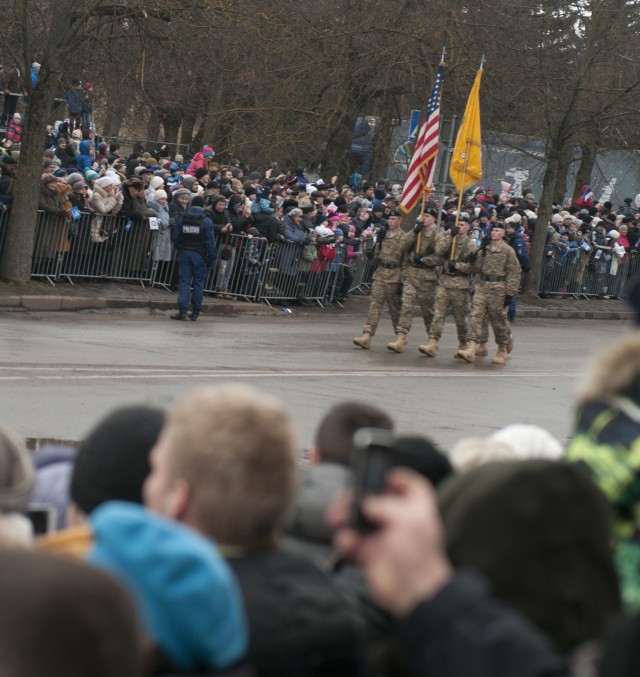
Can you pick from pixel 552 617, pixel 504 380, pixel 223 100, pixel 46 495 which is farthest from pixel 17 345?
pixel 223 100

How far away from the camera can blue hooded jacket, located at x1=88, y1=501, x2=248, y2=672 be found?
2324 millimetres

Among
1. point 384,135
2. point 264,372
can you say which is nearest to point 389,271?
point 264,372

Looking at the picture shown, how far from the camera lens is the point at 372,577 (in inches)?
93.0

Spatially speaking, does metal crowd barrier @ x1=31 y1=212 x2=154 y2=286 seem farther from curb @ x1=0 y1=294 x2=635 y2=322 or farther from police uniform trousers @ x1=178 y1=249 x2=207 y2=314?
police uniform trousers @ x1=178 y1=249 x2=207 y2=314

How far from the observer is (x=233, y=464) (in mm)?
2684

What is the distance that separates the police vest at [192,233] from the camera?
21.2 meters

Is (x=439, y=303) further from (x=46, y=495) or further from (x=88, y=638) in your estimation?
(x=88, y=638)

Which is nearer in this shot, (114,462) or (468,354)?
(114,462)

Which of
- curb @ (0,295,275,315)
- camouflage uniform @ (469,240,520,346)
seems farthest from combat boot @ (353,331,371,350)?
curb @ (0,295,275,315)

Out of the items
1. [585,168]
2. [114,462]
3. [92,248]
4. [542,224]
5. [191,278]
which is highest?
[585,168]

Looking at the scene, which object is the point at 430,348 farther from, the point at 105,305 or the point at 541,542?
the point at 541,542

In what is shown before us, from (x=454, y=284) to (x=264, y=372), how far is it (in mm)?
5690

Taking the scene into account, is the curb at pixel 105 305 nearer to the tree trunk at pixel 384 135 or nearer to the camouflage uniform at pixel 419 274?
the camouflage uniform at pixel 419 274

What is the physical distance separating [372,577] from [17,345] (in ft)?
45.0
